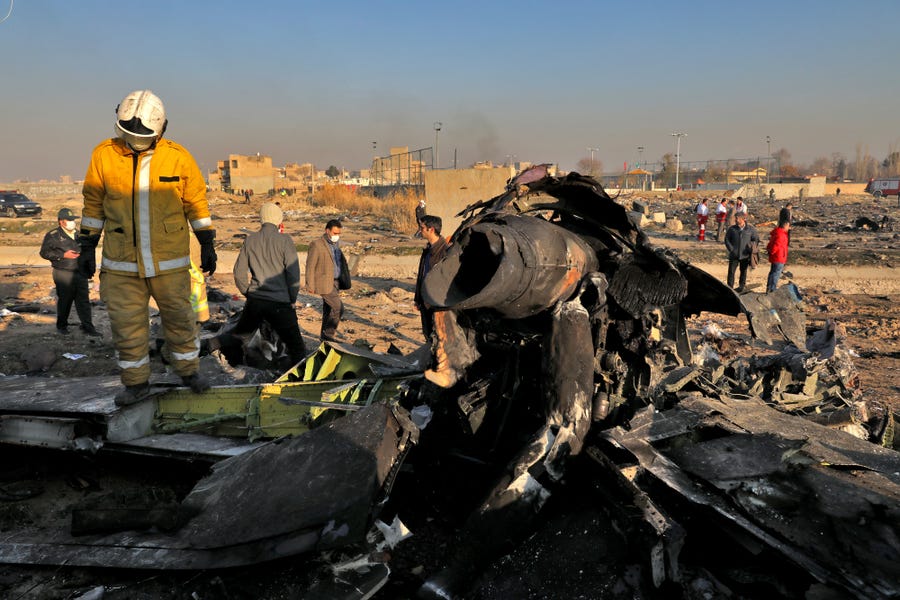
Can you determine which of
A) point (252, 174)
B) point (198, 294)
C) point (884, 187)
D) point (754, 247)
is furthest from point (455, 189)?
point (884, 187)

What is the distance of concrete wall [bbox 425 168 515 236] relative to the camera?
15281 millimetres

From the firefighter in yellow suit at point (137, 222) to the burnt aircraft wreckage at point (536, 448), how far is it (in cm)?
52

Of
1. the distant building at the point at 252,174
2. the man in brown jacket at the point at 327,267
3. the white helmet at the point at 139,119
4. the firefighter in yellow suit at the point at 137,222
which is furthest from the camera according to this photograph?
the distant building at the point at 252,174

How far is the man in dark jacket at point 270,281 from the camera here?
5.71 metres

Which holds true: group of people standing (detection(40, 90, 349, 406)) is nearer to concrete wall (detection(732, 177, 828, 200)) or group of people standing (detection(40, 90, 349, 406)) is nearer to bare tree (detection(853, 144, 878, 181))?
concrete wall (detection(732, 177, 828, 200))

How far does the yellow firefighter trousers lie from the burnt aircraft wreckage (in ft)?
1.03

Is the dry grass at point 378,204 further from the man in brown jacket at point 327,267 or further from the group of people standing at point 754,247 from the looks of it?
the man in brown jacket at point 327,267

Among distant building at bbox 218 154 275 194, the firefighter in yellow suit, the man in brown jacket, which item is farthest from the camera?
distant building at bbox 218 154 275 194

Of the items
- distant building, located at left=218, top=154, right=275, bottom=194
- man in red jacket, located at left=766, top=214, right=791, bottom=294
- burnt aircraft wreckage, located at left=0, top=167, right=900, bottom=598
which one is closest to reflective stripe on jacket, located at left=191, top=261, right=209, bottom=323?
burnt aircraft wreckage, located at left=0, top=167, right=900, bottom=598

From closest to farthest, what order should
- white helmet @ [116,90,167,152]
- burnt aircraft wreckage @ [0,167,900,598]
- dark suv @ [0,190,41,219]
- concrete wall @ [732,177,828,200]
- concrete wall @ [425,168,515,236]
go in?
burnt aircraft wreckage @ [0,167,900,598], white helmet @ [116,90,167,152], concrete wall @ [425,168,515,236], dark suv @ [0,190,41,219], concrete wall @ [732,177,828,200]

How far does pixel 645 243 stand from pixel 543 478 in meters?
1.23

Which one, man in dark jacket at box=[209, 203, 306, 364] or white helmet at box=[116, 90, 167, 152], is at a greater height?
white helmet at box=[116, 90, 167, 152]

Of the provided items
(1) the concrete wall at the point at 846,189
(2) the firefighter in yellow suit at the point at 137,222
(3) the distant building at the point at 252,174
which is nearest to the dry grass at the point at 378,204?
(3) the distant building at the point at 252,174

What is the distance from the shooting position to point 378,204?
86.6 ft
